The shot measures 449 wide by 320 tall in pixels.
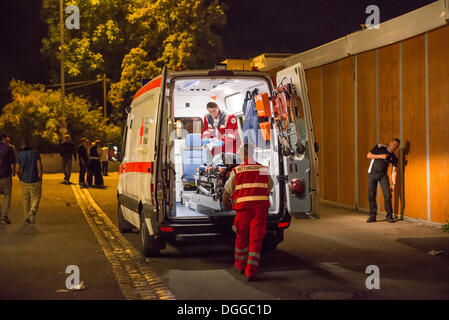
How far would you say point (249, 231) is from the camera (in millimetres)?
8430

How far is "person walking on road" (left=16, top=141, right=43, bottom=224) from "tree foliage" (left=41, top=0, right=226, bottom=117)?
20.6 m

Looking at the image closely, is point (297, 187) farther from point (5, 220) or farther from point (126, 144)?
point (5, 220)

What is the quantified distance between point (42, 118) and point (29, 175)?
69.5 ft

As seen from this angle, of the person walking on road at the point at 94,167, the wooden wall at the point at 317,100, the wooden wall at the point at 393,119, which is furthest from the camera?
the person walking on road at the point at 94,167

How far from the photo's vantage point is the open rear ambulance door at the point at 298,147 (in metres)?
9.23

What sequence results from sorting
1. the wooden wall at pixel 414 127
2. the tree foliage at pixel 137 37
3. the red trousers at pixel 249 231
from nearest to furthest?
1. the red trousers at pixel 249 231
2. the wooden wall at pixel 414 127
3. the tree foliage at pixel 137 37

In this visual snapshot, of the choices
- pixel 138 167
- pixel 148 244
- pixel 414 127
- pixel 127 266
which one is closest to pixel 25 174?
pixel 138 167

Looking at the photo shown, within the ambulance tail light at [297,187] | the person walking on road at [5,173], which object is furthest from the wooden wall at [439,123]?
the person walking on road at [5,173]

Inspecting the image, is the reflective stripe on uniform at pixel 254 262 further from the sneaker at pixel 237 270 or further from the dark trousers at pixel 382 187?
the dark trousers at pixel 382 187

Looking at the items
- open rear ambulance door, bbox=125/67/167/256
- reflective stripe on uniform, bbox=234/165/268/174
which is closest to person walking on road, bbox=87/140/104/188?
open rear ambulance door, bbox=125/67/167/256

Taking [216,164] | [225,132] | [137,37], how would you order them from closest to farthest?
[216,164] < [225,132] < [137,37]

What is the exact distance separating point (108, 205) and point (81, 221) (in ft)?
11.4

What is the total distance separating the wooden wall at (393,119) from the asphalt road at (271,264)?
0.98 meters
